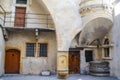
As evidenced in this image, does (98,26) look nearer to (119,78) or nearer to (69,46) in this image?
(69,46)

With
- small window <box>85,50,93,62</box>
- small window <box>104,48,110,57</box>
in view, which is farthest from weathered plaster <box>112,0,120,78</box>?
small window <box>85,50,93,62</box>

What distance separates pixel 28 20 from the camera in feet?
52.6

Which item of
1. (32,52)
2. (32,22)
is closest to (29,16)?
(32,22)

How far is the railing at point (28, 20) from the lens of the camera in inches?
623

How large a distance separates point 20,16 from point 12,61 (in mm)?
3889

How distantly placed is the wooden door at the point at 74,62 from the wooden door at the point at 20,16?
16.1 ft

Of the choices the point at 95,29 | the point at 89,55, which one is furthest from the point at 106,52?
the point at 95,29

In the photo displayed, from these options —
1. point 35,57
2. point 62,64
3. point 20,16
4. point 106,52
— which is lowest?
point 62,64

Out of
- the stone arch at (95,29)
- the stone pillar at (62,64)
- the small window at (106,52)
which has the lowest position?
the stone pillar at (62,64)

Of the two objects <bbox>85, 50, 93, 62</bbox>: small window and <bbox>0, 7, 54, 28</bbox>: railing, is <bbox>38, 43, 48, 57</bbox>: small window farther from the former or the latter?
<bbox>85, 50, 93, 62</bbox>: small window

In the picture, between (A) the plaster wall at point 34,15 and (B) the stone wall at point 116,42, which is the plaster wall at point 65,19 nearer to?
(A) the plaster wall at point 34,15

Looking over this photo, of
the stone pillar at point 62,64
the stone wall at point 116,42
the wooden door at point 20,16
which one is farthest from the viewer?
the wooden door at point 20,16

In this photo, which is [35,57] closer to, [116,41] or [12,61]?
[12,61]

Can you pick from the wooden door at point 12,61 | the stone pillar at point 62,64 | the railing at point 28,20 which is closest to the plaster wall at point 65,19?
the stone pillar at point 62,64
